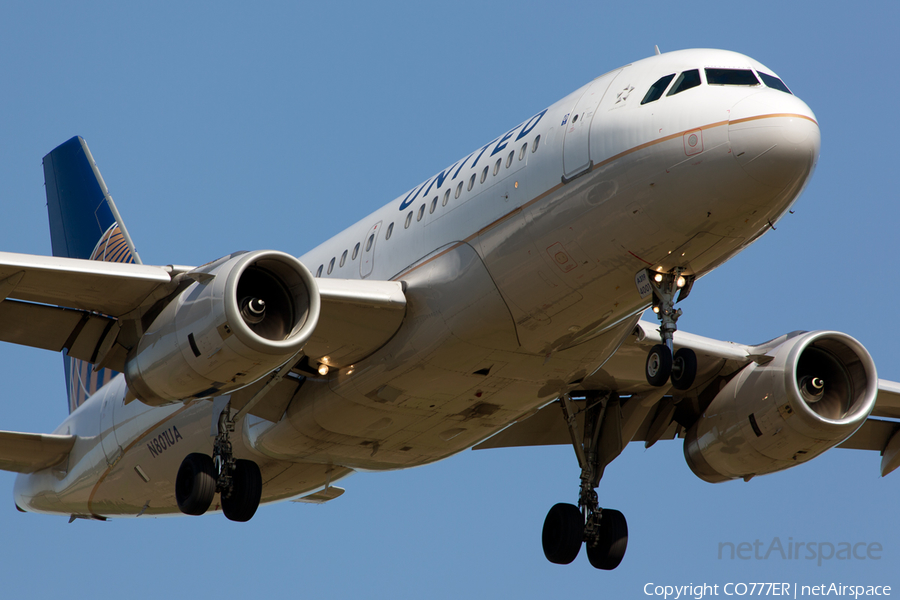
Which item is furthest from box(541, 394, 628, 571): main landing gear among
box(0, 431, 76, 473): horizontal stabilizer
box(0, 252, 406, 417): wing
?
box(0, 431, 76, 473): horizontal stabilizer

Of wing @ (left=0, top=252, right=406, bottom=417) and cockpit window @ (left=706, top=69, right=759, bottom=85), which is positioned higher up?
cockpit window @ (left=706, top=69, right=759, bottom=85)

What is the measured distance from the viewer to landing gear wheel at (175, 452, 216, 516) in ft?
64.0

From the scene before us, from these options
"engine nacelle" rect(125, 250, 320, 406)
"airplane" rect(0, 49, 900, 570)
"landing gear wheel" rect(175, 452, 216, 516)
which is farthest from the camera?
"landing gear wheel" rect(175, 452, 216, 516)

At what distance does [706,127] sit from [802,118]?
4.23ft

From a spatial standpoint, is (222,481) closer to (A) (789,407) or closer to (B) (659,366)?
(B) (659,366)

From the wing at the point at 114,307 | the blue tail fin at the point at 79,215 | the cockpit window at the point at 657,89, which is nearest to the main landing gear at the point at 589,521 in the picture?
the wing at the point at 114,307

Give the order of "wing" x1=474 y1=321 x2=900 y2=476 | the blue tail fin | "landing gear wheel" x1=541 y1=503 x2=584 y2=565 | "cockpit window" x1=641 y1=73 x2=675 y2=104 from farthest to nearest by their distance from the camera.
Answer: the blue tail fin
"landing gear wheel" x1=541 y1=503 x2=584 y2=565
"wing" x1=474 y1=321 x2=900 y2=476
"cockpit window" x1=641 y1=73 x2=675 y2=104

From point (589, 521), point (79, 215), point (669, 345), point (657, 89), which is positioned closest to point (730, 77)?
point (657, 89)

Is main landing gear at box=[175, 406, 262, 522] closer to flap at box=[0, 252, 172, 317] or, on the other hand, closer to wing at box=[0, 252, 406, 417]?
wing at box=[0, 252, 406, 417]

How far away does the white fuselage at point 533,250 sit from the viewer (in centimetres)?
1573

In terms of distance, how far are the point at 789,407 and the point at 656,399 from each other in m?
2.47

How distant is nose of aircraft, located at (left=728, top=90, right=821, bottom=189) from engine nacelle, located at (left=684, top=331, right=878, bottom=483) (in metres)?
6.91

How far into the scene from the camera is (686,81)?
16.3 m

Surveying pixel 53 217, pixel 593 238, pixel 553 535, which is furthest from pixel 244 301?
pixel 53 217
